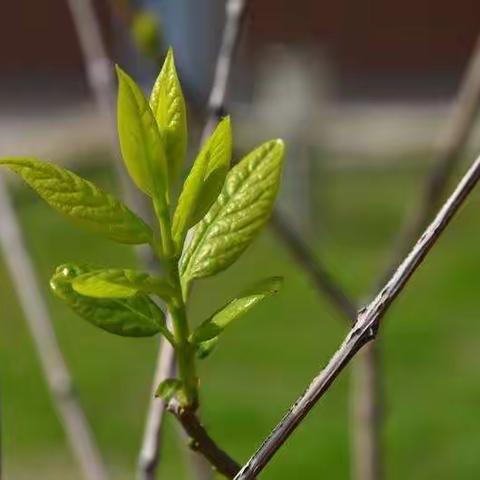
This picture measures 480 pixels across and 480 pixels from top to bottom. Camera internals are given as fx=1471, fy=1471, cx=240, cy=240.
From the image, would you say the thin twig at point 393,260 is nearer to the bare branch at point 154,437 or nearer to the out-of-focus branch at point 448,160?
the out-of-focus branch at point 448,160

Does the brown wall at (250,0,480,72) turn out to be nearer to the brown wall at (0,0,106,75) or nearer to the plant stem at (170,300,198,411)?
the brown wall at (0,0,106,75)

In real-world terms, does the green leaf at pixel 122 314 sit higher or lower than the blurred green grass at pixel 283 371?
higher

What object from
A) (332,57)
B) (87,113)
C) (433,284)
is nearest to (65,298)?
(433,284)

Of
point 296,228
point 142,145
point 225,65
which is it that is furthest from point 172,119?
point 296,228

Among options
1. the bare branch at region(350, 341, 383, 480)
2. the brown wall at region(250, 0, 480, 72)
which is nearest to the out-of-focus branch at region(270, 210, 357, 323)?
the bare branch at region(350, 341, 383, 480)

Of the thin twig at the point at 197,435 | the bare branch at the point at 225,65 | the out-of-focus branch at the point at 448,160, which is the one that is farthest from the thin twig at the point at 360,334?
the out-of-focus branch at the point at 448,160

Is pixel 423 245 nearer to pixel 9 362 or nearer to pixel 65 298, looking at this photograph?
pixel 65 298
